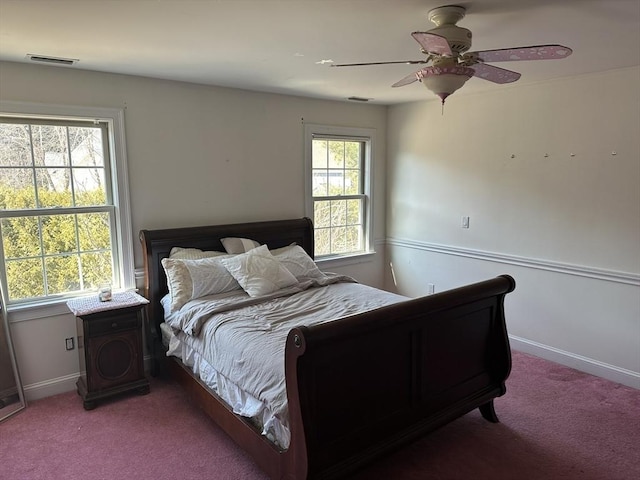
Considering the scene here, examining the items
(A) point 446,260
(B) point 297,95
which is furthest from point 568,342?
(B) point 297,95

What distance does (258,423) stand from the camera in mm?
2262

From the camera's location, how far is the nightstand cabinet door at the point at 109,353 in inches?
119

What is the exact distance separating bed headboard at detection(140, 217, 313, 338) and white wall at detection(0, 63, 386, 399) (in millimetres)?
135

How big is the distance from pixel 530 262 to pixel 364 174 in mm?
1990

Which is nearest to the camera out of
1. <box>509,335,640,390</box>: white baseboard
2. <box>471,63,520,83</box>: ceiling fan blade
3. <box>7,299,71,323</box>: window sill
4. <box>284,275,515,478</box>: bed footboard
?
<box>284,275,515,478</box>: bed footboard

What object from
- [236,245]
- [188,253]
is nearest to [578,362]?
[236,245]

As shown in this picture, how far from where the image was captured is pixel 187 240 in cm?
366

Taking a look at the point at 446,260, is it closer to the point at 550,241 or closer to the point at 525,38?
the point at 550,241

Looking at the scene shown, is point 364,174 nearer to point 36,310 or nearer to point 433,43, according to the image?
point 433,43

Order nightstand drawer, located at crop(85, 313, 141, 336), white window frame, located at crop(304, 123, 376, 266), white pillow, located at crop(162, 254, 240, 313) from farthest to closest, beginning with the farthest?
white window frame, located at crop(304, 123, 376, 266) < white pillow, located at crop(162, 254, 240, 313) < nightstand drawer, located at crop(85, 313, 141, 336)

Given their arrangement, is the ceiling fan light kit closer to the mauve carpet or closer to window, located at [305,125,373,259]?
the mauve carpet

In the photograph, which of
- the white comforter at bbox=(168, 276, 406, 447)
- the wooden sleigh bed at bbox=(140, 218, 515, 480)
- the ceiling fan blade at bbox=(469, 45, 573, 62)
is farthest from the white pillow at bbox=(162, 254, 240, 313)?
the ceiling fan blade at bbox=(469, 45, 573, 62)

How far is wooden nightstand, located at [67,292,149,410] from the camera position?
9.86 ft

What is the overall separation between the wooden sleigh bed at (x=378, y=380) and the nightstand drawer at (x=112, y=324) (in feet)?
1.48
